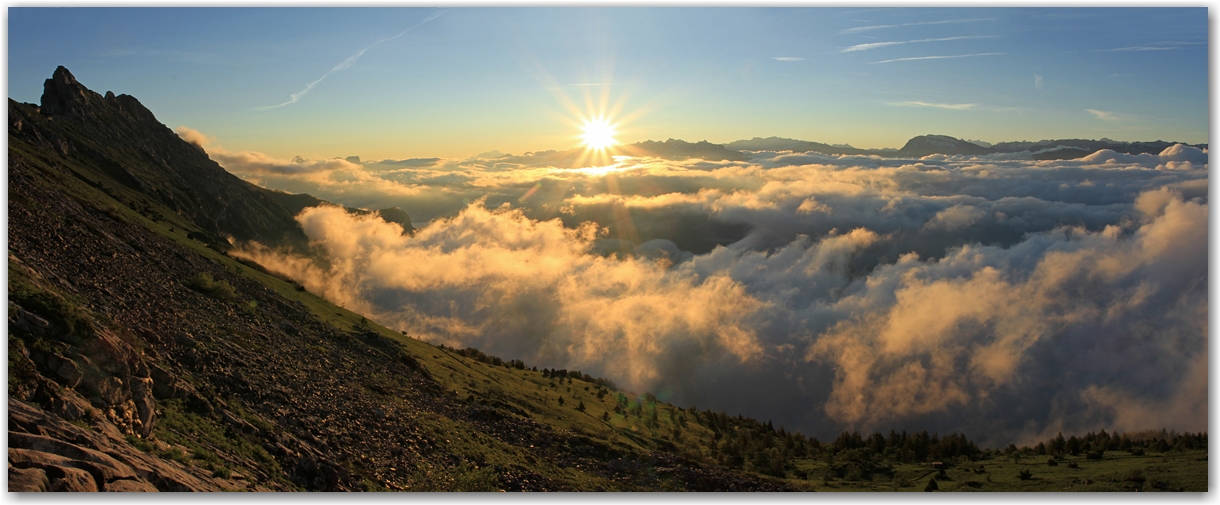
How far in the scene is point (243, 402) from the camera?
57.5 ft

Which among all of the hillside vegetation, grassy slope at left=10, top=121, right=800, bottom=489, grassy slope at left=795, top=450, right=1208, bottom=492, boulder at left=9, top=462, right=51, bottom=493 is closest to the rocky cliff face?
grassy slope at left=10, top=121, right=800, bottom=489

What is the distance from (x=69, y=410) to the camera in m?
12.0

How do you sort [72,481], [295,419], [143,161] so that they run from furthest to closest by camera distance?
[143,161]
[295,419]
[72,481]

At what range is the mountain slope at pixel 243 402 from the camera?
12422 mm

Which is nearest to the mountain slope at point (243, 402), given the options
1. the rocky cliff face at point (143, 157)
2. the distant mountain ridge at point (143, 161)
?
the distant mountain ridge at point (143, 161)

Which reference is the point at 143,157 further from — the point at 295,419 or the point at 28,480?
the point at 28,480

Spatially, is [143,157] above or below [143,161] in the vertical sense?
above

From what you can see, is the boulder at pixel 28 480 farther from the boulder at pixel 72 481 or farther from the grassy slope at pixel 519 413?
the grassy slope at pixel 519 413

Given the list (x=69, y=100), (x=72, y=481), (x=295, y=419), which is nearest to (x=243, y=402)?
(x=295, y=419)

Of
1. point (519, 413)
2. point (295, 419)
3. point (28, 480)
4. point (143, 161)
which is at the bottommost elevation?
point (519, 413)

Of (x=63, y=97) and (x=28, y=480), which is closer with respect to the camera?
(x=28, y=480)

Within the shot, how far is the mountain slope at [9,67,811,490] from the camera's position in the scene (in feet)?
40.8

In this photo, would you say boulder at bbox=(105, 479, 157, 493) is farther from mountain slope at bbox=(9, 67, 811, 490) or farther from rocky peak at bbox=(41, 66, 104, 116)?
rocky peak at bbox=(41, 66, 104, 116)

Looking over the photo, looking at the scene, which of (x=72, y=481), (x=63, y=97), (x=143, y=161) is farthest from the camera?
(x=143, y=161)
